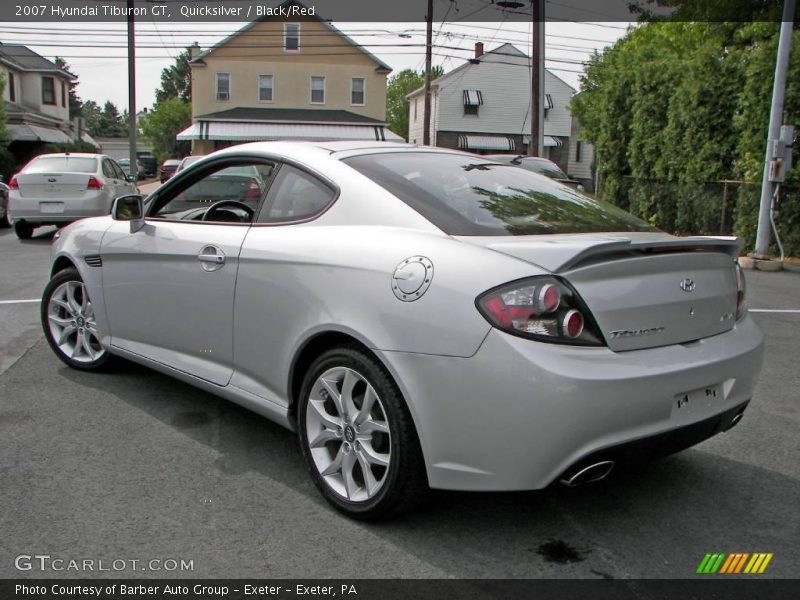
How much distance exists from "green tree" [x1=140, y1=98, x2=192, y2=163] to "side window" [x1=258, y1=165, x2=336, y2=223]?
2890 inches

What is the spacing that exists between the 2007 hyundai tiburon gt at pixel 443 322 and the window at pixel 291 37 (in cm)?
4155

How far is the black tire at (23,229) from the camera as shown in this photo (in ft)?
47.2

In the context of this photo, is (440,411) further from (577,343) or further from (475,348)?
(577,343)

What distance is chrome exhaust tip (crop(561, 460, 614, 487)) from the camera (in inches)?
109

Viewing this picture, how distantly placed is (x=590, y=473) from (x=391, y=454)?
732mm

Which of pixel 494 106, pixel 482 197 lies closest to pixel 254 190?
pixel 482 197

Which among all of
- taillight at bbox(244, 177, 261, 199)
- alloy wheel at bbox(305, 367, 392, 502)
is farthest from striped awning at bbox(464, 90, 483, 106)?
alloy wheel at bbox(305, 367, 392, 502)

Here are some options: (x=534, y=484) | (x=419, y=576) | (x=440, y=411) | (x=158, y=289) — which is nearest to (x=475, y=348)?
(x=440, y=411)

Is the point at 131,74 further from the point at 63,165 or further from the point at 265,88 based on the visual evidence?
the point at 265,88

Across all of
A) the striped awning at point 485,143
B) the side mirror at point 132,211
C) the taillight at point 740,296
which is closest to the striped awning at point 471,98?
the striped awning at point 485,143

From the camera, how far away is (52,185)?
14.0 metres

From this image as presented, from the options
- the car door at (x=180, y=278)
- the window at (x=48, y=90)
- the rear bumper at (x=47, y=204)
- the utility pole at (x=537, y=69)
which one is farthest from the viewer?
the window at (x=48, y=90)

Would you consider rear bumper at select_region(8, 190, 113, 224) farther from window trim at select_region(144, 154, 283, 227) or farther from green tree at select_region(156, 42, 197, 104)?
green tree at select_region(156, 42, 197, 104)

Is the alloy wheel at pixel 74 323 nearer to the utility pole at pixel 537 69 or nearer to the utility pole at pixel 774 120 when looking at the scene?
the utility pole at pixel 774 120
